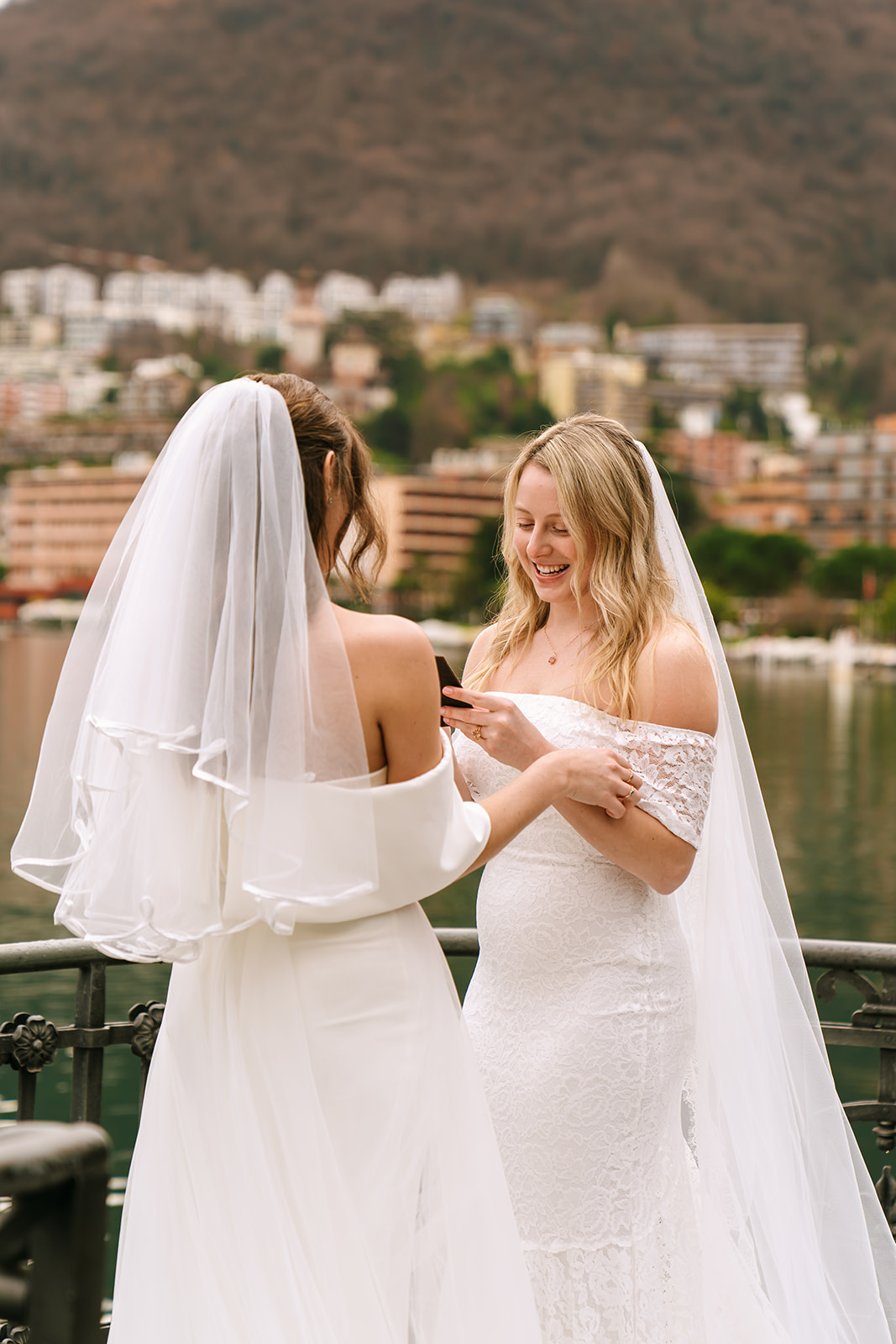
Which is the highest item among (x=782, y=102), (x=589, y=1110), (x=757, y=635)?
(x=782, y=102)

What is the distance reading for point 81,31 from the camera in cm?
16788

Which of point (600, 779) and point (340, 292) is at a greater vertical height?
point (340, 292)

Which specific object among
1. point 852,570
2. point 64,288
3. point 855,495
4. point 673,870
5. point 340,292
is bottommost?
point 852,570

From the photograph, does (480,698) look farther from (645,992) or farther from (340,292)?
(340,292)

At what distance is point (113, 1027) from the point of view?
2268mm

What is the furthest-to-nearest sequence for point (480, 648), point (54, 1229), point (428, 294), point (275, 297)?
point (275, 297)
point (428, 294)
point (480, 648)
point (54, 1229)

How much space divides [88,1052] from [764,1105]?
1.13m

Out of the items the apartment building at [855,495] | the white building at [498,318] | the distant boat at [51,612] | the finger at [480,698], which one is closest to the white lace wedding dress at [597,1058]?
the finger at [480,698]

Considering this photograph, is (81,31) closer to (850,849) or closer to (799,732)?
(799,732)

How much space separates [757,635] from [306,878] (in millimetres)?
96393

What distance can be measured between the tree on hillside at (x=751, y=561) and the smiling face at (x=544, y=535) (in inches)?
3758

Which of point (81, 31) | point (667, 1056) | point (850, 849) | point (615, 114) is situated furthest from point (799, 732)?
point (81, 31)

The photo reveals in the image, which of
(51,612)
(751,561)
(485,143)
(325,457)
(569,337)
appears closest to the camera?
(325,457)

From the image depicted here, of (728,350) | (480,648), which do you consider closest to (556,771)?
(480,648)
